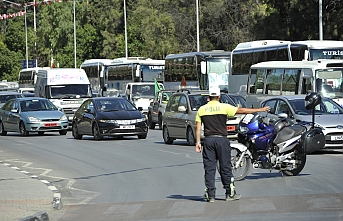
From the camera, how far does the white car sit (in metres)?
20.2

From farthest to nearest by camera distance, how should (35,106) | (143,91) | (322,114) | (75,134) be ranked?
1. (143,91)
2. (35,106)
3. (75,134)
4. (322,114)

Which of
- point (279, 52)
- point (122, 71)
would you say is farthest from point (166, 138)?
Answer: point (122, 71)

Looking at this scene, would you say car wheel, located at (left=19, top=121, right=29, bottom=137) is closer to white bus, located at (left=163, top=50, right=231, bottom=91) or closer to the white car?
the white car

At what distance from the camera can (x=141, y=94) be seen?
42375mm

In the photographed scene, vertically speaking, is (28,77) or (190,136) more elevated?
(28,77)

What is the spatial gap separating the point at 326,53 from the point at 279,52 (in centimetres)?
352

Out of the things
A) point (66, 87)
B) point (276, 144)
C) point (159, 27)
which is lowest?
point (276, 144)

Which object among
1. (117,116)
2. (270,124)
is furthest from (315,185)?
(117,116)

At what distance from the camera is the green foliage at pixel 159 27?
56.6 m

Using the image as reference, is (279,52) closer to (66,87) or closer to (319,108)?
(66,87)

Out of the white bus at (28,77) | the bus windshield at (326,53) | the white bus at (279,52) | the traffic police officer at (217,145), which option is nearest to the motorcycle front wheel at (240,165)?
the traffic police officer at (217,145)

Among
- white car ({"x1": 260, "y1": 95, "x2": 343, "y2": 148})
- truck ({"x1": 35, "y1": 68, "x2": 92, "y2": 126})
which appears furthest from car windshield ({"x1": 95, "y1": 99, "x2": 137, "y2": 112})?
truck ({"x1": 35, "y1": 68, "x2": 92, "y2": 126})

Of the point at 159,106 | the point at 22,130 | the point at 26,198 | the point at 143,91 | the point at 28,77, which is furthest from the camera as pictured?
the point at 28,77

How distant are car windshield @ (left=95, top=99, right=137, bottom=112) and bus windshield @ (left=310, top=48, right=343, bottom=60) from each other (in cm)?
877
